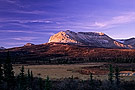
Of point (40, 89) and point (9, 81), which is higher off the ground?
point (9, 81)

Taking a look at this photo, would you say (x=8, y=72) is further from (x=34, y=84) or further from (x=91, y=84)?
(x=91, y=84)

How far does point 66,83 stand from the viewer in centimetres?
3931

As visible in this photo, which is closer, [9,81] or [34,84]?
[9,81]

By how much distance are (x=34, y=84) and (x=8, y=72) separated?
8173 millimetres

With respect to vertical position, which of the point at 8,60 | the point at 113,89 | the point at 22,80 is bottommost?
the point at 113,89

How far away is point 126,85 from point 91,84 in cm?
928

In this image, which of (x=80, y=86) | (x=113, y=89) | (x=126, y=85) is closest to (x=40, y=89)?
(x=80, y=86)

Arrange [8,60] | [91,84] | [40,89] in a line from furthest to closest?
[91,84] → [40,89] → [8,60]

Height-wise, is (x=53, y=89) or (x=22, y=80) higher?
(x=22, y=80)

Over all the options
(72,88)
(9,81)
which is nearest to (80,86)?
(72,88)

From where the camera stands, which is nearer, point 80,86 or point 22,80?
point 22,80

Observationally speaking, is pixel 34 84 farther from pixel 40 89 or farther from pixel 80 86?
pixel 80 86

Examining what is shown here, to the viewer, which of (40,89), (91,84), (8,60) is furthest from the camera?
(91,84)

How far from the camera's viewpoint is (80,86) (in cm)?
3788
